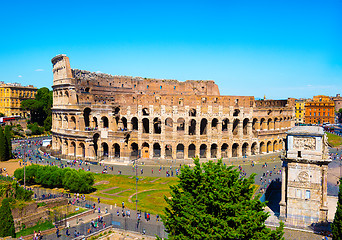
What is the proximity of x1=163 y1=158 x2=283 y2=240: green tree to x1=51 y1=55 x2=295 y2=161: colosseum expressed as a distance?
137 feet

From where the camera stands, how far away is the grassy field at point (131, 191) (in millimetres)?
37250

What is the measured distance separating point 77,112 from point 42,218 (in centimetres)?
3353

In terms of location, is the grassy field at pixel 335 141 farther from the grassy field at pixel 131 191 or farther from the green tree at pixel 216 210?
the green tree at pixel 216 210

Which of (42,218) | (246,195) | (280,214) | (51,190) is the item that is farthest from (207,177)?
(51,190)

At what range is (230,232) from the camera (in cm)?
1775

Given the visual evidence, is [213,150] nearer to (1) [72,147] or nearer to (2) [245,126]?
(2) [245,126]

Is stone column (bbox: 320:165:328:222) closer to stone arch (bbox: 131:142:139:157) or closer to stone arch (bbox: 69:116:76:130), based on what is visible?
stone arch (bbox: 131:142:139:157)

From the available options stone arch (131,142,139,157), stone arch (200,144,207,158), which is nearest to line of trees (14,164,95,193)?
stone arch (131,142,139,157)

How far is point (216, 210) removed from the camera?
19.1 m

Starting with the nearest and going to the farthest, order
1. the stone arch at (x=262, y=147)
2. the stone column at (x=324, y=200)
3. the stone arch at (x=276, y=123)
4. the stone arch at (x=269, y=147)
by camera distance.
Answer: the stone column at (x=324, y=200) → the stone arch at (x=262, y=147) → the stone arch at (x=269, y=147) → the stone arch at (x=276, y=123)

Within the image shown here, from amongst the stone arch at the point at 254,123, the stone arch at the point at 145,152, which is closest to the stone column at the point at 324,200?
the stone arch at the point at 145,152

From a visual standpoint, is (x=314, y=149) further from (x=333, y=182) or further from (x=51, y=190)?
(x=51, y=190)

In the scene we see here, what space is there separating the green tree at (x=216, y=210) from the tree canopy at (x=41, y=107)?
3580 inches

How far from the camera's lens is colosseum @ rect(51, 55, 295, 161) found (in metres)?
62.7
